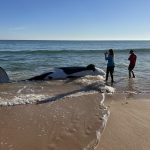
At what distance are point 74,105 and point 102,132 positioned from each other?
2526 millimetres

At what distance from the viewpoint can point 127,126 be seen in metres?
7.07

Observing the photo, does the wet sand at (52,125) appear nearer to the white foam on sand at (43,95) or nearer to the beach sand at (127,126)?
the beach sand at (127,126)

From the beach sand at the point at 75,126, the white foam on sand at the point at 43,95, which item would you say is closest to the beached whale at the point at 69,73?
the white foam on sand at the point at 43,95

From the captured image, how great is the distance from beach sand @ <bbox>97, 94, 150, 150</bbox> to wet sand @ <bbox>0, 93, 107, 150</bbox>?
236mm

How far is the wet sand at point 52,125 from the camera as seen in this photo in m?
5.92

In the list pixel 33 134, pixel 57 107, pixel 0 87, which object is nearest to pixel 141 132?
pixel 33 134

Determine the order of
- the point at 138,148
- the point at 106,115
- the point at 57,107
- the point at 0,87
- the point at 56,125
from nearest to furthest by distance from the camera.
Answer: the point at 138,148, the point at 56,125, the point at 106,115, the point at 57,107, the point at 0,87

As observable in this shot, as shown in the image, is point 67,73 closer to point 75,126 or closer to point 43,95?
point 43,95

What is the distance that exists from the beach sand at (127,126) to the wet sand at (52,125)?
0.24 metres

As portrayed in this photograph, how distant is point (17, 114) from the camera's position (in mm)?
7898

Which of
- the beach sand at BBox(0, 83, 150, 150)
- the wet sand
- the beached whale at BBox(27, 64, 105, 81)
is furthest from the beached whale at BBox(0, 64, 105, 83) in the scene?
the wet sand

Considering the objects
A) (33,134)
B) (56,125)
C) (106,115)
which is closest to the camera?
(33,134)

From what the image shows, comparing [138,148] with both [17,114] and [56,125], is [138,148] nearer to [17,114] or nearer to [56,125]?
A: [56,125]

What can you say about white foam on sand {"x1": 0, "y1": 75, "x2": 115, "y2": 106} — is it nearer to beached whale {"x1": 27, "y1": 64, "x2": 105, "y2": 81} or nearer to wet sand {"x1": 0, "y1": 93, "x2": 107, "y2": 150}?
wet sand {"x1": 0, "y1": 93, "x2": 107, "y2": 150}
